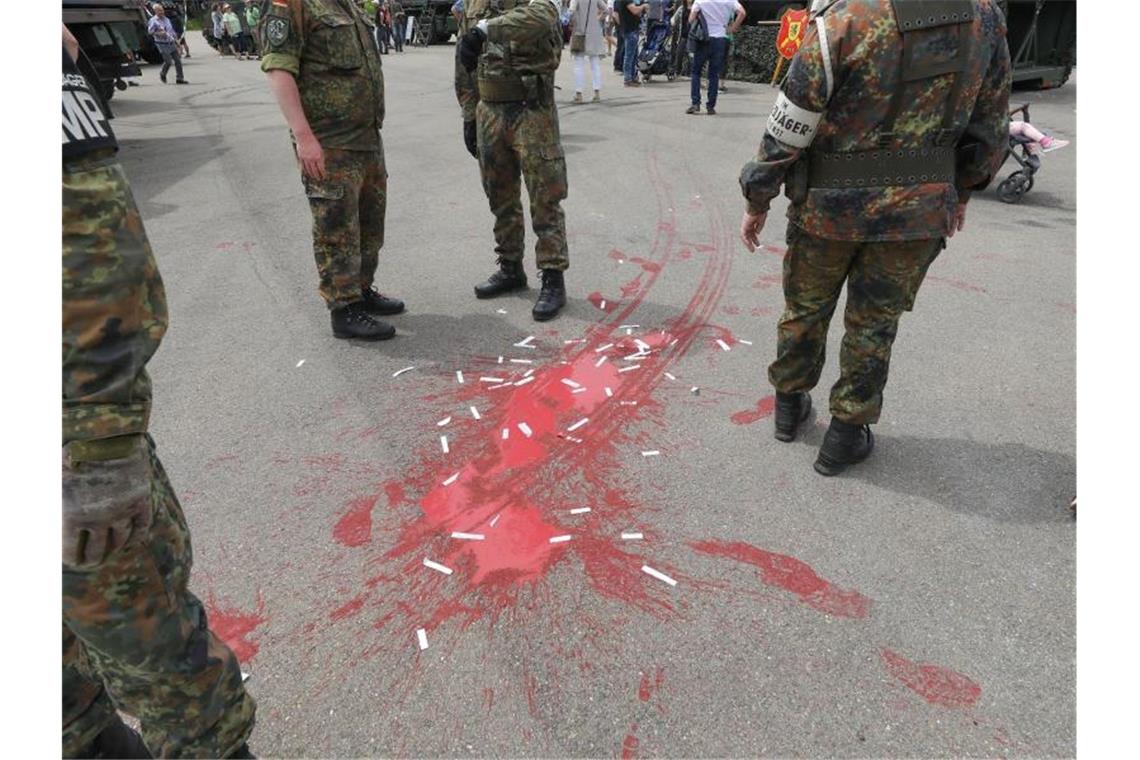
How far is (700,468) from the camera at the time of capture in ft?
10.8

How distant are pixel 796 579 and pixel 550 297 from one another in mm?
2803

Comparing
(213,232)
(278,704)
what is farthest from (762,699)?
(213,232)

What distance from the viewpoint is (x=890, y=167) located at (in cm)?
276

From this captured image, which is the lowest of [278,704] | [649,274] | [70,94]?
[278,704]

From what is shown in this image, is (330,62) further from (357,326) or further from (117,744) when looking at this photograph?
(117,744)

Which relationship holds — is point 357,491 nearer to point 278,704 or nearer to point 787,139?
point 278,704

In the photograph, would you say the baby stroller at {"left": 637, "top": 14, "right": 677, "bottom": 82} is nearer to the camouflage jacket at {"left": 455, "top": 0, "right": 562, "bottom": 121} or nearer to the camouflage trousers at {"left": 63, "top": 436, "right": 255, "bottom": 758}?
the camouflage jacket at {"left": 455, "top": 0, "right": 562, "bottom": 121}

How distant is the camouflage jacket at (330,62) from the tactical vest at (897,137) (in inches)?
106

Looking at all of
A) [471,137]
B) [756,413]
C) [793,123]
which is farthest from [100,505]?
[471,137]

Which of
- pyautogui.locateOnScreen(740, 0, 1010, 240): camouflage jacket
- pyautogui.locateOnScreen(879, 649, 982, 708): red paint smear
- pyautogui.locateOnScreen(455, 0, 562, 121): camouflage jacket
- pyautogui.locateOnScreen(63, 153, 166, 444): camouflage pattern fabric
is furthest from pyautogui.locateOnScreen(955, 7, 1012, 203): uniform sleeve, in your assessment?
pyautogui.locateOnScreen(63, 153, 166, 444): camouflage pattern fabric

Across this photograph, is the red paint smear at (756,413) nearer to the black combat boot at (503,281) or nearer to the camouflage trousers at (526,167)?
the camouflage trousers at (526,167)

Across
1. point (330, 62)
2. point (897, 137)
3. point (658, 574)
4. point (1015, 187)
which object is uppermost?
point (330, 62)

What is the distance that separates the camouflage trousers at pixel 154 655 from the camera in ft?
5.05

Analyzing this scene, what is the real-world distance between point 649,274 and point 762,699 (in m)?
3.88
